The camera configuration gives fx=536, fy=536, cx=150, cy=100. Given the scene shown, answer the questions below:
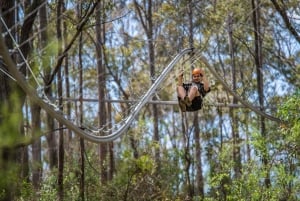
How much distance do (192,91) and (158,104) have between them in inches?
121

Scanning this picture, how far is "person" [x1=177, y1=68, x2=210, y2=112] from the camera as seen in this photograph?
15.9 feet

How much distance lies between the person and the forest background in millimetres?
129

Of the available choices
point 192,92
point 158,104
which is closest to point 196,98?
A: point 192,92

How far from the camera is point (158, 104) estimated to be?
7910 millimetres

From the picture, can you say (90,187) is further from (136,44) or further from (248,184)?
(136,44)

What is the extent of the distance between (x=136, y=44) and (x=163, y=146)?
3.11m

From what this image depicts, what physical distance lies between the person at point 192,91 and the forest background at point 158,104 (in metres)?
0.13

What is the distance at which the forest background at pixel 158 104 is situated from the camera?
427 centimetres

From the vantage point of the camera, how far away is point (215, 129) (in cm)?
984

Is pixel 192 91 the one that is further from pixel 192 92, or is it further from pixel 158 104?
pixel 158 104

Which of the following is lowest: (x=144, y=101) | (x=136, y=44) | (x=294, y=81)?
(x=144, y=101)

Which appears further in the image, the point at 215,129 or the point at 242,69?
the point at 242,69

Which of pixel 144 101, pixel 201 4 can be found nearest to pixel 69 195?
pixel 144 101

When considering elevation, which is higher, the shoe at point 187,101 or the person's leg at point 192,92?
the person's leg at point 192,92
